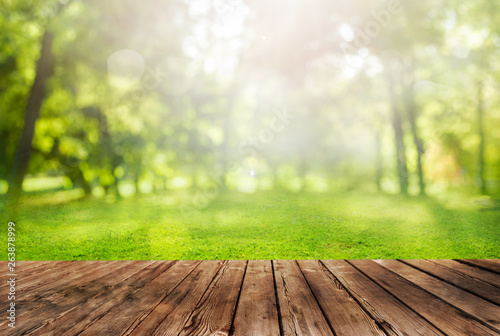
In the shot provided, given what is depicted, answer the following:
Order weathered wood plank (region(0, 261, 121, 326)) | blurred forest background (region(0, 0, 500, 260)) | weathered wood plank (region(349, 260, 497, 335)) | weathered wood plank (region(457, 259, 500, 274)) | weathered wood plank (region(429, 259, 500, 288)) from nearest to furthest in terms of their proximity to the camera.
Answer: weathered wood plank (region(349, 260, 497, 335)) → weathered wood plank (region(0, 261, 121, 326)) → weathered wood plank (region(429, 259, 500, 288)) → weathered wood plank (region(457, 259, 500, 274)) → blurred forest background (region(0, 0, 500, 260))

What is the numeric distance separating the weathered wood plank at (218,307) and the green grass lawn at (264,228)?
2217 millimetres

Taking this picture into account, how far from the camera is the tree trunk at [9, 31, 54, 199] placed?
184 inches

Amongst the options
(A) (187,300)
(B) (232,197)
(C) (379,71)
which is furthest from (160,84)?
(A) (187,300)

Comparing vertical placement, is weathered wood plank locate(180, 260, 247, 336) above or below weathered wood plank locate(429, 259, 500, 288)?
above

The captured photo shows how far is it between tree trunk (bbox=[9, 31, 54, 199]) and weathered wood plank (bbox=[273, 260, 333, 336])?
4331 millimetres

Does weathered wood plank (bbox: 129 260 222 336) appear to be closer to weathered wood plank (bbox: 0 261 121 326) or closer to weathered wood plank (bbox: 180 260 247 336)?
weathered wood plank (bbox: 180 260 247 336)

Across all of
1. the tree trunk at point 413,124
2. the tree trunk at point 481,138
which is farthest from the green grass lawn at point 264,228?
the tree trunk at point 481,138

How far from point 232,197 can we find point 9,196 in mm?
2986

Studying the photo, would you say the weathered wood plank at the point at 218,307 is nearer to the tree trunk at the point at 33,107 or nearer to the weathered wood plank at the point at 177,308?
the weathered wood plank at the point at 177,308

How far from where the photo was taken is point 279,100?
5.87m

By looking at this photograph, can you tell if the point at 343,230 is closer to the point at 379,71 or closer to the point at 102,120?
the point at 379,71

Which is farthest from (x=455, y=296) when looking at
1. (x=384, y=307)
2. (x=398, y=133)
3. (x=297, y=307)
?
(x=398, y=133)

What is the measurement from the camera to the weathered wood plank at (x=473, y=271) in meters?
1.67

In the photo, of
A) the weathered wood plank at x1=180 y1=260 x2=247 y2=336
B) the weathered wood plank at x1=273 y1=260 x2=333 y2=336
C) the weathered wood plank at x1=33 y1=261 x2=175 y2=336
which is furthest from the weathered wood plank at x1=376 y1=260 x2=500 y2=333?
the weathered wood plank at x1=33 y1=261 x2=175 y2=336
